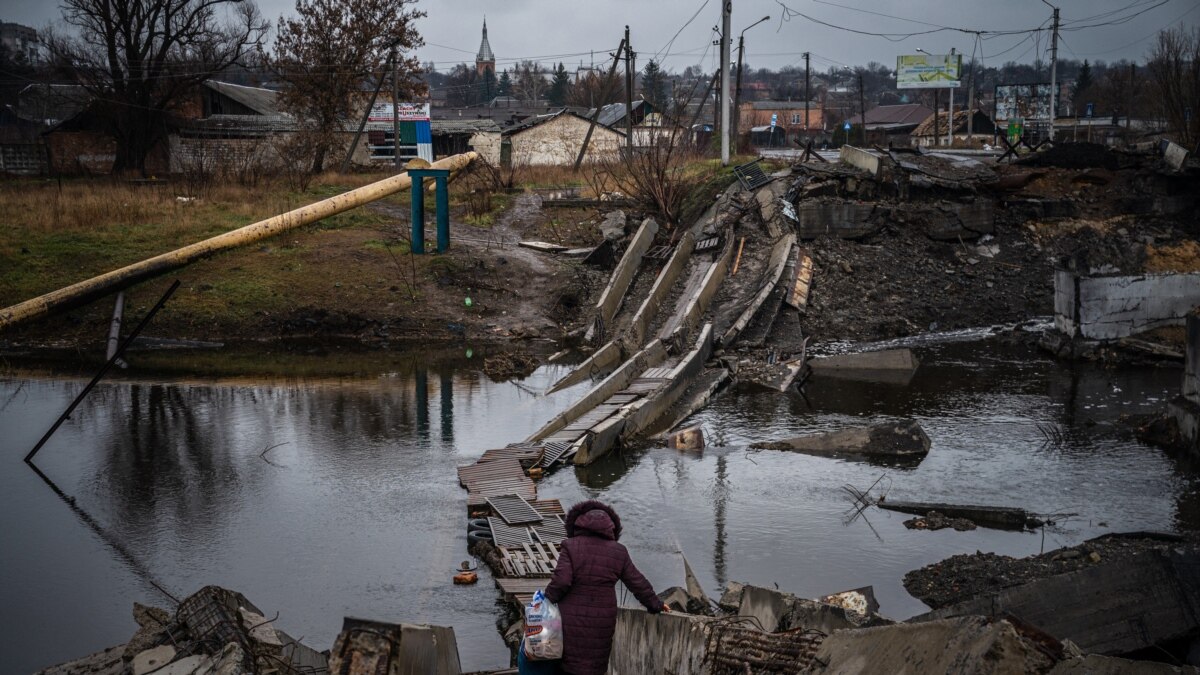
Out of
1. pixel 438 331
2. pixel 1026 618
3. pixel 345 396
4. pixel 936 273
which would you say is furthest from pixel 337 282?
pixel 1026 618

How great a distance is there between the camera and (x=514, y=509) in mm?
8539

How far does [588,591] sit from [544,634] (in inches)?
10.9

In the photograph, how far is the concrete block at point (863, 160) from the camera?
21.0m

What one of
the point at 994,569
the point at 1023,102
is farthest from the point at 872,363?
the point at 1023,102

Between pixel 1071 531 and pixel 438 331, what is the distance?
1189 centimetres

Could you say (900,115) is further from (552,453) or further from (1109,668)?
(1109,668)

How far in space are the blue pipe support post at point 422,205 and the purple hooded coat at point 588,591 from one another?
51.5 feet

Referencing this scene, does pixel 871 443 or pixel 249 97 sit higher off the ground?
pixel 249 97

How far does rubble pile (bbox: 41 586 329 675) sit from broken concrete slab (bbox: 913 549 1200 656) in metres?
3.69

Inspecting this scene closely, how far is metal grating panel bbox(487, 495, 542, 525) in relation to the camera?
830cm

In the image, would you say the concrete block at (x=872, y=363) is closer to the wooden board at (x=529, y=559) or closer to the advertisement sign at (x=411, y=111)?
the wooden board at (x=529, y=559)

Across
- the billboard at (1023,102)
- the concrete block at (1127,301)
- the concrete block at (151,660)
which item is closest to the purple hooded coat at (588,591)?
the concrete block at (151,660)

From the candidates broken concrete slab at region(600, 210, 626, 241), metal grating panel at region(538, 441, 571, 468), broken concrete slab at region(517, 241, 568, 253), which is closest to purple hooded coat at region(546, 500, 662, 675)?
metal grating panel at region(538, 441, 571, 468)

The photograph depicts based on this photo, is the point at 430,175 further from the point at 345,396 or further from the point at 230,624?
the point at 230,624
